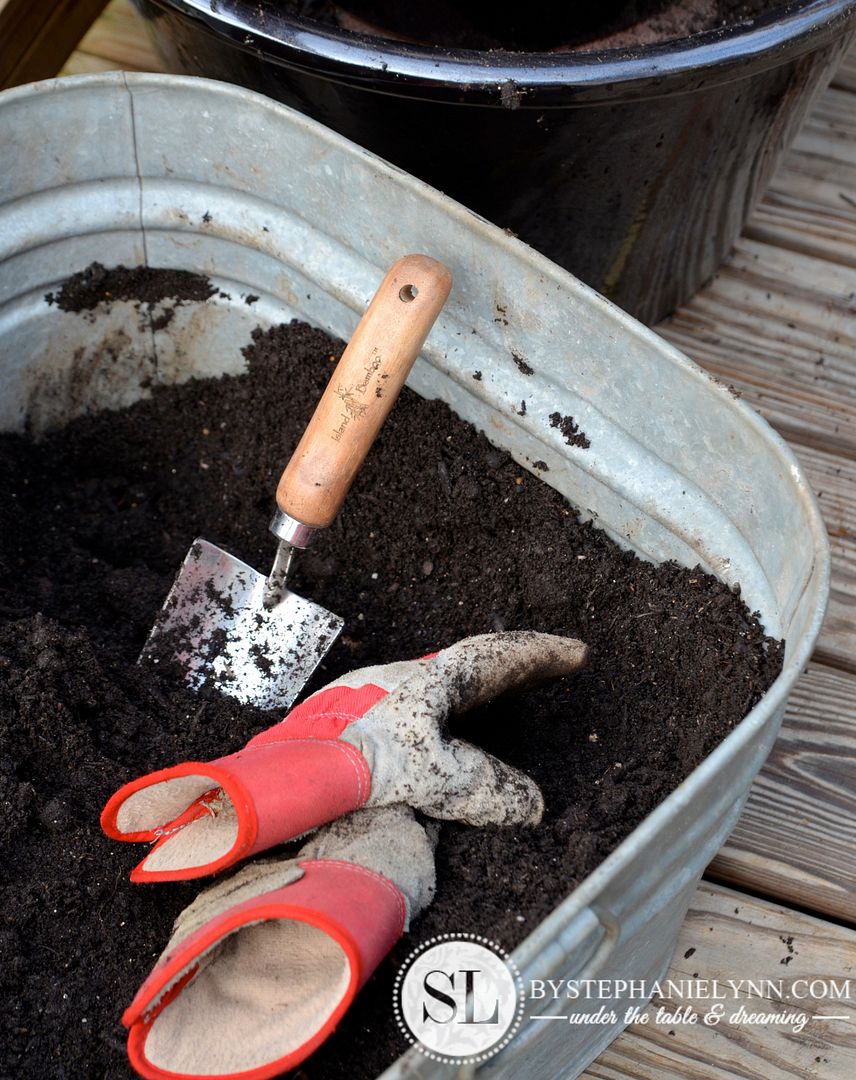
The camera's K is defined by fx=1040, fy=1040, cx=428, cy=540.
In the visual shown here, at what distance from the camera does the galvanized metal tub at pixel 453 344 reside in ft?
2.37

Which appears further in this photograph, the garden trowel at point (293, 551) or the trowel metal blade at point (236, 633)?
the trowel metal blade at point (236, 633)

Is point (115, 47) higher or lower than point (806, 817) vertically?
higher

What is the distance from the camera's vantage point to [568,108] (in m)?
0.98

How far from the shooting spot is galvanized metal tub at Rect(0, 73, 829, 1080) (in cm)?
72

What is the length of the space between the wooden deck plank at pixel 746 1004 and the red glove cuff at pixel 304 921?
41 centimetres

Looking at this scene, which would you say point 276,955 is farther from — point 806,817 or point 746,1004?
point 806,817

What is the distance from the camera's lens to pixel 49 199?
1097 mm

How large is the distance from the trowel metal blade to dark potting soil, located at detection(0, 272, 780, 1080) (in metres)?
0.04

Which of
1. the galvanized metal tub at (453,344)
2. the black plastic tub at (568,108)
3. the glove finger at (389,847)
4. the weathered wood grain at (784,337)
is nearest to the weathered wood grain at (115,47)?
the black plastic tub at (568,108)

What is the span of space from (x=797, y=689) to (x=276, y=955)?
0.71m

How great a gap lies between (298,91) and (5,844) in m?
0.76

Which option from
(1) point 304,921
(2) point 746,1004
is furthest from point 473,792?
(2) point 746,1004

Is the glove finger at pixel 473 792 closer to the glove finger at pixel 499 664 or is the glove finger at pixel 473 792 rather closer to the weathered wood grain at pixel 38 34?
the glove finger at pixel 499 664

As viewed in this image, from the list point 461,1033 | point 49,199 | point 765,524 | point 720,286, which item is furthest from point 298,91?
point 461,1033
